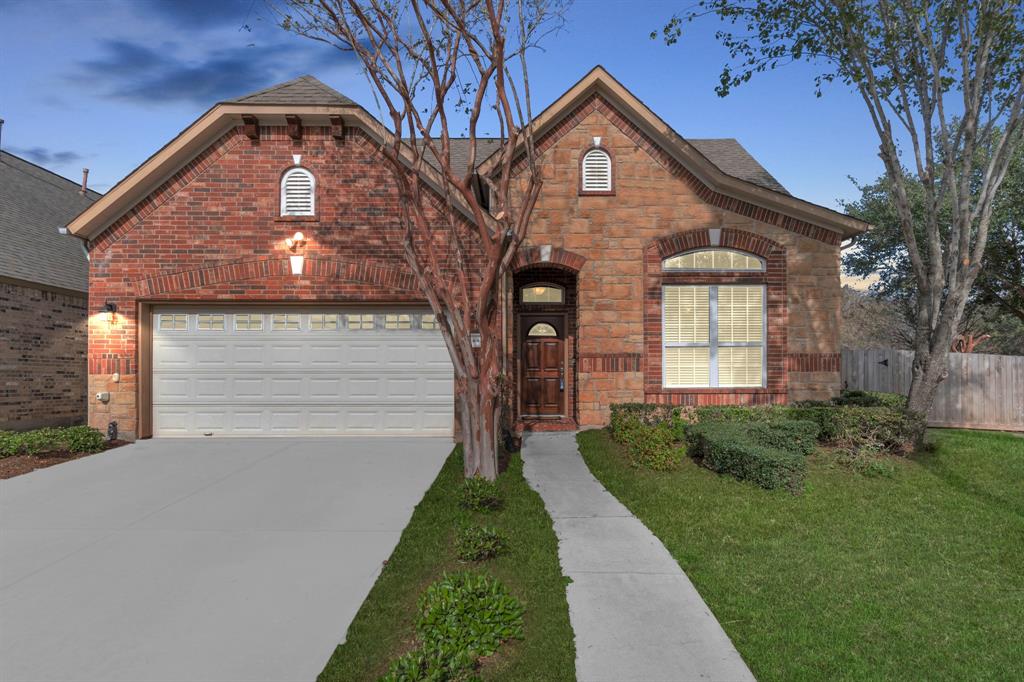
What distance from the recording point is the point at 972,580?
16.7 feet

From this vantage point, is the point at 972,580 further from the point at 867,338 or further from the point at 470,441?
the point at 867,338

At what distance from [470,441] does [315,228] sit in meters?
5.76

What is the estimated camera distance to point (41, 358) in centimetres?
1359

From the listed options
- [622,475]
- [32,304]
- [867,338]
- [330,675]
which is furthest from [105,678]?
[867,338]

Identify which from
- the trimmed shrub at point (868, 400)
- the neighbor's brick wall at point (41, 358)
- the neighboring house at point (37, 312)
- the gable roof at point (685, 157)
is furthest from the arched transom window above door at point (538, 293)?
the neighbor's brick wall at point (41, 358)

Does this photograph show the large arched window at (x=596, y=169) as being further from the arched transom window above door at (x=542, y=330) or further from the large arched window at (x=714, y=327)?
the arched transom window above door at (x=542, y=330)

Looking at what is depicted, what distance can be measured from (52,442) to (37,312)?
17.7ft

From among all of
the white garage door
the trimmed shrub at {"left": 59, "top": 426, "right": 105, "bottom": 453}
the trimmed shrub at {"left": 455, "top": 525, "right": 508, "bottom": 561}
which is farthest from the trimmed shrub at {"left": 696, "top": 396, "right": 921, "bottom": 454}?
the trimmed shrub at {"left": 59, "top": 426, "right": 105, "bottom": 453}

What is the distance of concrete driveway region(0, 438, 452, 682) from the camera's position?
3.81 metres

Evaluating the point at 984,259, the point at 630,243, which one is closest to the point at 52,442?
the point at 630,243

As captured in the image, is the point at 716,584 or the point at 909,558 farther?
the point at 909,558

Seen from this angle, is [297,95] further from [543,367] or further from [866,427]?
[866,427]

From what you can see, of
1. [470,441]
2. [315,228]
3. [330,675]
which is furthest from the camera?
[315,228]

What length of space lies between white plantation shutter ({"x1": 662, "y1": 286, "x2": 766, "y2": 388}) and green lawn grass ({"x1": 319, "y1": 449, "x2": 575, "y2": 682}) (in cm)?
600
